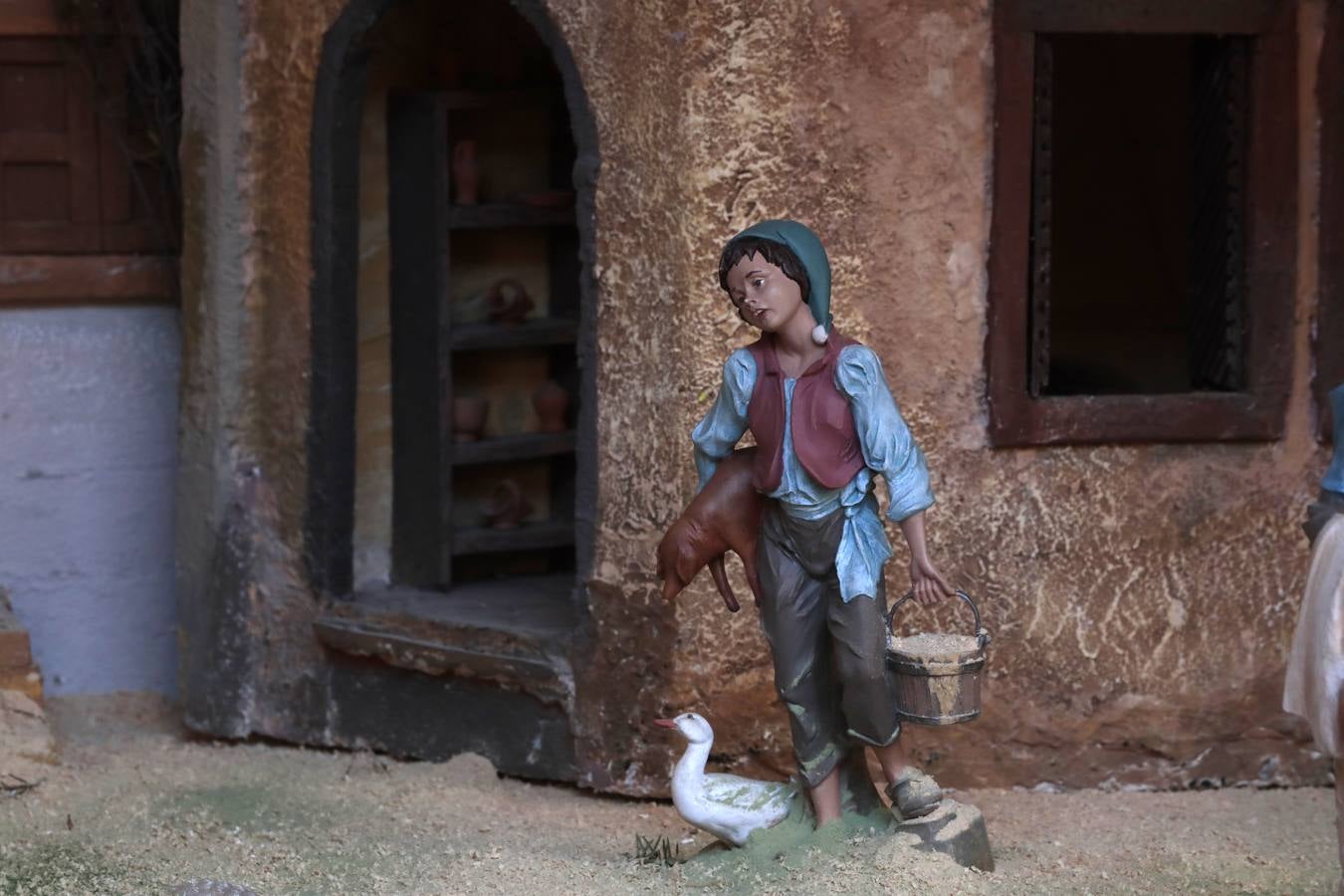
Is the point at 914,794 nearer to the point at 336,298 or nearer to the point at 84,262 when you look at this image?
the point at 336,298

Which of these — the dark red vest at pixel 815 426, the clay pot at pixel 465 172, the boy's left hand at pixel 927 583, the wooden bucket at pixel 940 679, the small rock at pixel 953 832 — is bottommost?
the small rock at pixel 953 832

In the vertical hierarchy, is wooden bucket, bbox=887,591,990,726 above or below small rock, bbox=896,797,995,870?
above

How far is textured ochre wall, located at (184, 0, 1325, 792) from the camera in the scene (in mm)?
5102

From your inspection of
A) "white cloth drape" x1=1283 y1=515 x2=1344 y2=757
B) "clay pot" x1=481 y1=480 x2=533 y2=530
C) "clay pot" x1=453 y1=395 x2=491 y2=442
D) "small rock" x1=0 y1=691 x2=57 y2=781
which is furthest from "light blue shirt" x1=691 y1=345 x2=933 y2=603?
"small rock" x1=0 y1=691 x2=57 y2=781

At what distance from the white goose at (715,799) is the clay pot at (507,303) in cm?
220

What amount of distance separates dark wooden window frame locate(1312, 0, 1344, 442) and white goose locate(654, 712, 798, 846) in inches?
82.5

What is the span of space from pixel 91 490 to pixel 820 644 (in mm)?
3233

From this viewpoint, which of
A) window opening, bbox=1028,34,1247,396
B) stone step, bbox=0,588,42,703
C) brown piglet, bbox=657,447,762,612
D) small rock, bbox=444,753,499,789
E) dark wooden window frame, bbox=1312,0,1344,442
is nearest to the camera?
brown piglet, bbox=657,447,762,612

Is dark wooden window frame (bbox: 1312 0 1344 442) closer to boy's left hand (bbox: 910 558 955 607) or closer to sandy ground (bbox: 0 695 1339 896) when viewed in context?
sandy ground (bbox: 0 695 1339 896)

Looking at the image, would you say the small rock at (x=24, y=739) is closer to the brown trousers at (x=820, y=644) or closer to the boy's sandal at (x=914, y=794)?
the brown trousers at (x=820, y=644)

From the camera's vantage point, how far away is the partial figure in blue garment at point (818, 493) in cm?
422

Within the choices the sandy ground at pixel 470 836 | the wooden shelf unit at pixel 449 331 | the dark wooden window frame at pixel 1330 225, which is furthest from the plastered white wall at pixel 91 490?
the dark wooden window frame at pixel 1330 225

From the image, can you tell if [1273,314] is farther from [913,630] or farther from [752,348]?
[752,348]

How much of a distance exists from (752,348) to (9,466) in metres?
3.26
